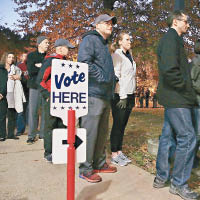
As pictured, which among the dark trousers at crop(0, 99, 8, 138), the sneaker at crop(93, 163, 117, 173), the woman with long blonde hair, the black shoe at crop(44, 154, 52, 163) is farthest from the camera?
the woman with long blonde hair

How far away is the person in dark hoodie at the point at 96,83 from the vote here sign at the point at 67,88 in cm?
98

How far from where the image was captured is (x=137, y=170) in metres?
3.99

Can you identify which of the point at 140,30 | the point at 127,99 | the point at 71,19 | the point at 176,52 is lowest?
the point at 127,99

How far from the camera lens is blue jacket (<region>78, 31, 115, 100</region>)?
3482 mm

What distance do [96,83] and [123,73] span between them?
91 centimetres

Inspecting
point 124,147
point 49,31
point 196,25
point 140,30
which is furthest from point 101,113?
point 49,31

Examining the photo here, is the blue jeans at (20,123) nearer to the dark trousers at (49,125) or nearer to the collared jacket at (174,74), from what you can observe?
the dark trousers at (49,125)

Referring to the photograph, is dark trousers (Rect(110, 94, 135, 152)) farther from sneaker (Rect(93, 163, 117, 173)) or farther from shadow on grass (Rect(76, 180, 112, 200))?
shadow on grass (Rect(76, 180, 112, 200))

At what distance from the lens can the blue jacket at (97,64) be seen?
348cm

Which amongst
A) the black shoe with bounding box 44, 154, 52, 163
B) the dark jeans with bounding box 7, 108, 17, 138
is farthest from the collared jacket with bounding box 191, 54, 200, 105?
the dark jeans with bounding box 7, 108, 17, 138

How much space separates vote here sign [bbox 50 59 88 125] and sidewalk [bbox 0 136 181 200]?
3.95ft

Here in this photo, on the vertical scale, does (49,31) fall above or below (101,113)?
above

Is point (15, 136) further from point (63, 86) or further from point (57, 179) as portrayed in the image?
point (63, 86)

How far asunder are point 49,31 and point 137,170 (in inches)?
378
